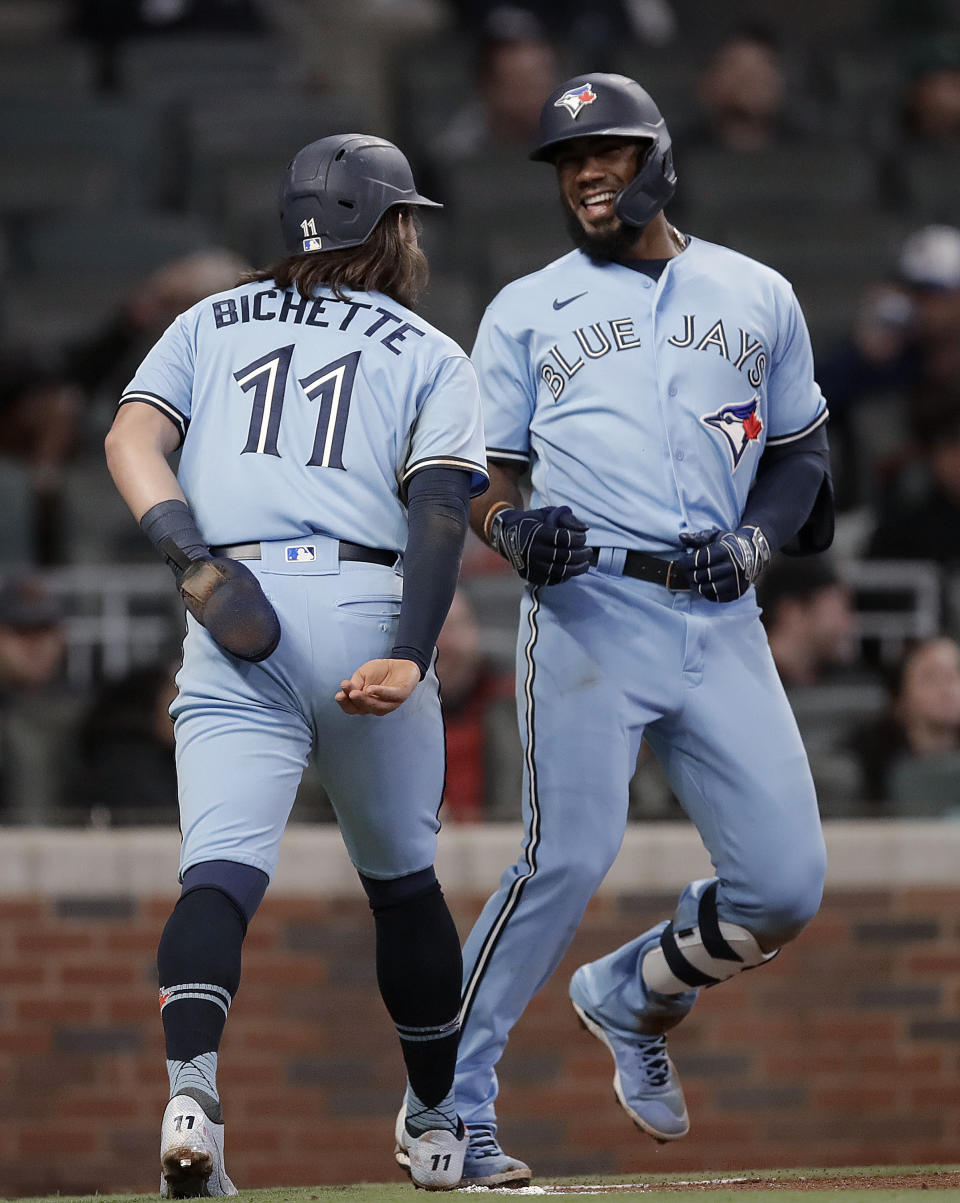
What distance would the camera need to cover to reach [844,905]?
5266mm

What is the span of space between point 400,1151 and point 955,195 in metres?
6.70

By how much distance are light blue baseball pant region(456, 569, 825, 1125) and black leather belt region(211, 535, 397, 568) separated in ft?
1.94

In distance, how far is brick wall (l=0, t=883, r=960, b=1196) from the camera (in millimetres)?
5125

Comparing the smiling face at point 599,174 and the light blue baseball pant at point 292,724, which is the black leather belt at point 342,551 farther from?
the smiling face at point 599,174

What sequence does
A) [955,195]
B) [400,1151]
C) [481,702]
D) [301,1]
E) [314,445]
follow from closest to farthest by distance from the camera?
[314,445]
[400,1151]
[481,702]
[955,195]
[301,1]

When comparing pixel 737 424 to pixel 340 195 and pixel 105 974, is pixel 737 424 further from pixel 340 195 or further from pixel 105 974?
pixel 105 974

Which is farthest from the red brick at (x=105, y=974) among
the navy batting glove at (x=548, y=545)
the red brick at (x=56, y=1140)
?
the navy batting glove at (x=548, y=545)

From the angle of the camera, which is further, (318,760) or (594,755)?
(594,755)

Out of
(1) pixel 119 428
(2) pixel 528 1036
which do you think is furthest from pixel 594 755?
(2) pixel 528 1036

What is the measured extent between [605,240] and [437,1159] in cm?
171

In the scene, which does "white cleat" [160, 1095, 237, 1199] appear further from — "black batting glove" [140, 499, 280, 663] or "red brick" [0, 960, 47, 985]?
"red brick" [0, 960, 47, 985]

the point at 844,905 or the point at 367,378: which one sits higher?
the point at 367,378

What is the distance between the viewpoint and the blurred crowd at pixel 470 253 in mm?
5742

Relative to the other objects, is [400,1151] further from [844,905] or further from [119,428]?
[844,905]
